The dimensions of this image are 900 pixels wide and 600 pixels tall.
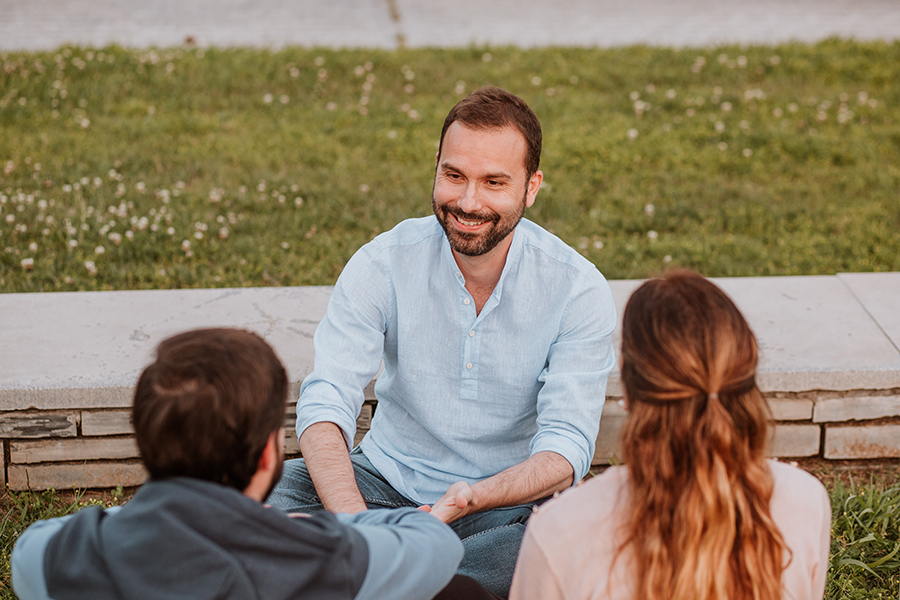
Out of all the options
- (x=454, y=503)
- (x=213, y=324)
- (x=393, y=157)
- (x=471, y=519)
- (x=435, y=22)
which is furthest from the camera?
(x=435, y=22)

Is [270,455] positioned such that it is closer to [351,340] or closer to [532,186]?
[351,340]

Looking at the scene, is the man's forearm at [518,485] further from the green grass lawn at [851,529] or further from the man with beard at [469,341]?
the green grass lawn at [851,529]

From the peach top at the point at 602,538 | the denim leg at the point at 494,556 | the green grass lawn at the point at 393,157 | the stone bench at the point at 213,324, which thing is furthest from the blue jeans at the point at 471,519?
the green grass lawn at the point at 393,157

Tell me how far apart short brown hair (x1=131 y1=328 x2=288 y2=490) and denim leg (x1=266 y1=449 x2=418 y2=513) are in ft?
3.41

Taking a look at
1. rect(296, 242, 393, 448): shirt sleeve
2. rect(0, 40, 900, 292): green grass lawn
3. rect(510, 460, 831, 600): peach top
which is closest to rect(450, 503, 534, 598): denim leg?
rect(296, 242, 393, 448): shirt sleeve

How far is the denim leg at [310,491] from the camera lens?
2691mm

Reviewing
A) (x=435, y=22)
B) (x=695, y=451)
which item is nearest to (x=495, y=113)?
(x=695, y=451)

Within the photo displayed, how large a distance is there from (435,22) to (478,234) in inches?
304

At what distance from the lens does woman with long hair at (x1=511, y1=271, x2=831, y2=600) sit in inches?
66.1

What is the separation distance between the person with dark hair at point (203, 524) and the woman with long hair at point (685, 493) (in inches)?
15.0

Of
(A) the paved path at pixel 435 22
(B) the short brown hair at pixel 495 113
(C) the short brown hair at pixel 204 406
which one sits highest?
(A) the paved path at pixel 435 22

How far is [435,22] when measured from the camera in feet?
32.5

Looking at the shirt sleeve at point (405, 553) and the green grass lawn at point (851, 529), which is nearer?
the shirt sleeve at point (405, 553)

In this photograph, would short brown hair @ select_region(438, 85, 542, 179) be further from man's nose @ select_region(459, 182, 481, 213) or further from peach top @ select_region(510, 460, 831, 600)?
peach top @ select_region(510, 460, 831, 600)
